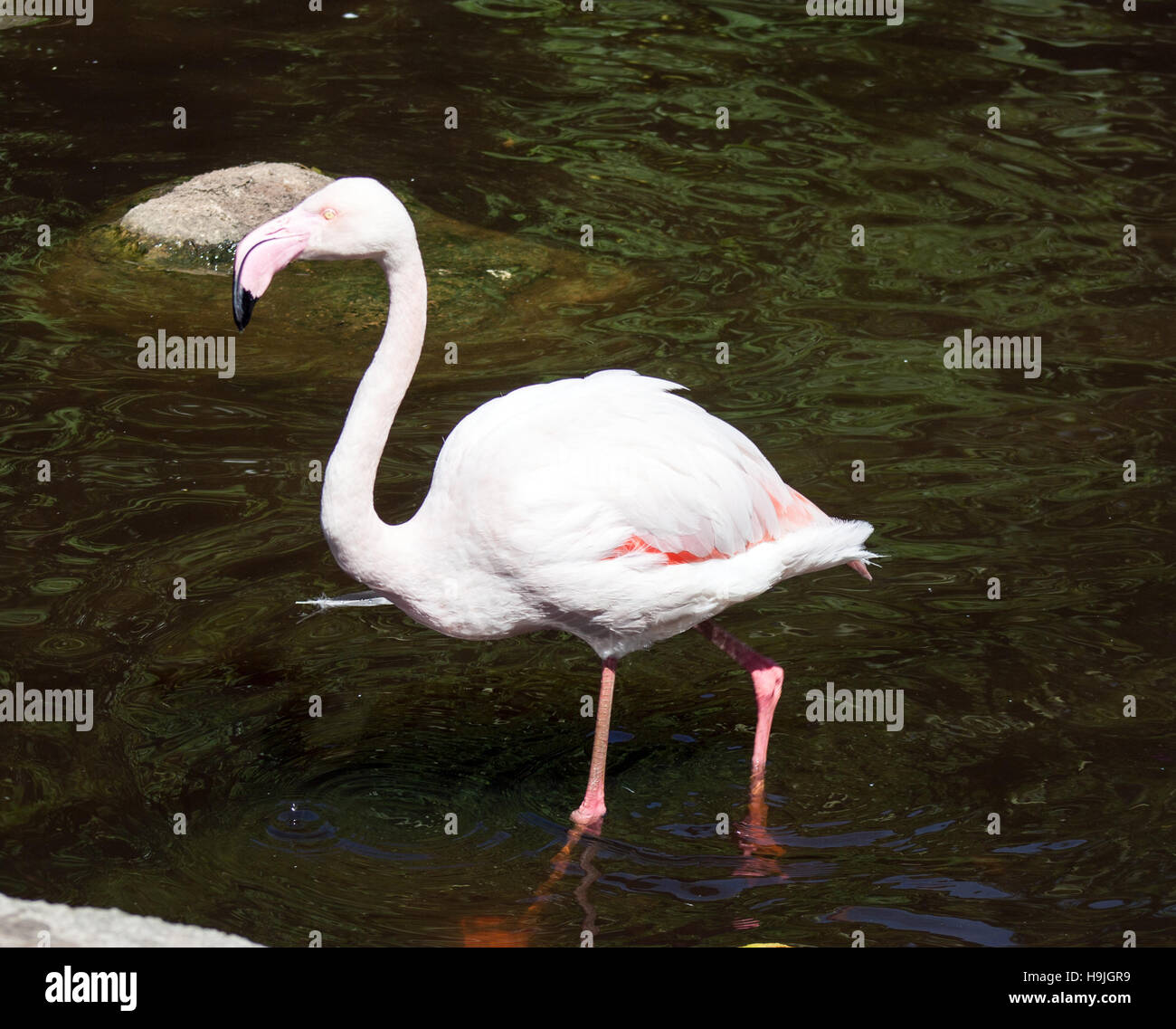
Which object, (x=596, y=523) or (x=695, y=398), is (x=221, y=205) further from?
(x=596, y=523)

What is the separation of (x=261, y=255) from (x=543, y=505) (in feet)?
3.38

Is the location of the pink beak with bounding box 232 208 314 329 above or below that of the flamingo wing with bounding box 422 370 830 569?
above

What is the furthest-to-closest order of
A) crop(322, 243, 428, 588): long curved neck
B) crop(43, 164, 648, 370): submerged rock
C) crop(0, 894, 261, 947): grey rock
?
crop(43, 164, 648, 370): submerged rock
crop(322, 243, 428, 588): long curved neck
crop(0, 894, 261, 947): grey rock

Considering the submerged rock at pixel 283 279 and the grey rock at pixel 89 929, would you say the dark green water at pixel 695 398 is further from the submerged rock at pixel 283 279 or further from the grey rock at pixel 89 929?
the grey rock at pixel 89 929

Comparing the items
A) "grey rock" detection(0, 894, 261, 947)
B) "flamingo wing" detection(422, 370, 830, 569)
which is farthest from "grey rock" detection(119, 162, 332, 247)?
"grey rock" detection(0, 894, 261, 947)

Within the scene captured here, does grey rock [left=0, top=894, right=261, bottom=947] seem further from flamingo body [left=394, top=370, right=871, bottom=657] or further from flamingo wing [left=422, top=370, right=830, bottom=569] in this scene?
flamingo wing [left=422, top=370, right=830, bottom=569]

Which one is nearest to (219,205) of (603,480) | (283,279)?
(283,279)

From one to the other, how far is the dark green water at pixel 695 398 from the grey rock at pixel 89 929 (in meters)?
0.68

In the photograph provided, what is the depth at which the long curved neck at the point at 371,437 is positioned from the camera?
4434 millimetres

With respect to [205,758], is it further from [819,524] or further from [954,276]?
[954,276]

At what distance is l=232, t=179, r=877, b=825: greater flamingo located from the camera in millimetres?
4445

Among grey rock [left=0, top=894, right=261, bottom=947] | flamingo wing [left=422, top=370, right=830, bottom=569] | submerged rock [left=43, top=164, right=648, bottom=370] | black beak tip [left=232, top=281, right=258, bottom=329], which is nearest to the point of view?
grey rock [left=0, top=894, right=261, bottom=947]

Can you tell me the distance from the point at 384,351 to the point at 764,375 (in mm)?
3338

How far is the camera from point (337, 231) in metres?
4.42
